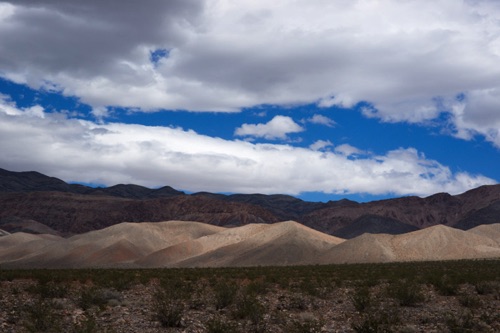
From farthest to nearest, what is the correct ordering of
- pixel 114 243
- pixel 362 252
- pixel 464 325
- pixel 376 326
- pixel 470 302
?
pixel 114 243 < pixel 362 252 < pixel 470 302 < pixel 464 325 < pixel 376 326

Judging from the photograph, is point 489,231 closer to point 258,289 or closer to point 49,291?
point 258,289

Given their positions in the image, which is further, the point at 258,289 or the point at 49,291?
the point at 258,289

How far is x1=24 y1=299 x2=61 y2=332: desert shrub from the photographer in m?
17.5

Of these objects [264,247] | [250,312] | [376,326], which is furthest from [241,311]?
[264,247]

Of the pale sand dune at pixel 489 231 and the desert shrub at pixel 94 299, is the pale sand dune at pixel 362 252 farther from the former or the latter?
the desert shrub at pixel 94 299

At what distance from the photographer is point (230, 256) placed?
12162 centimetres

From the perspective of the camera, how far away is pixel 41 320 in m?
18.0

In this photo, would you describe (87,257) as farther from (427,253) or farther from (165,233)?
(427,253)

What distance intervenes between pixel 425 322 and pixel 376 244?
324 feet

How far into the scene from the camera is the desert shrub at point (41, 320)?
687 inches

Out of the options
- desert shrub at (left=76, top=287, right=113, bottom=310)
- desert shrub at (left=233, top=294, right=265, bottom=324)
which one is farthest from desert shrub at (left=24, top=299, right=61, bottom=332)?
→ desert shrub at (left=233, top=294, right=265, bottom=324)

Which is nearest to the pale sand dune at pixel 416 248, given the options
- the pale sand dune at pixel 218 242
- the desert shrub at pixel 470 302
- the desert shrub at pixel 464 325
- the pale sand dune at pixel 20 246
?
the pale sand dune at pixel 218 242

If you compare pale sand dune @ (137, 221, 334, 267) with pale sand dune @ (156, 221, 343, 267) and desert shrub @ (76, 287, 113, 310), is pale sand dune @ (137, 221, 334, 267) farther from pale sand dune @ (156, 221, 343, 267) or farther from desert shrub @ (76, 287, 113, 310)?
desert shrub @ (76, 287, 113, 310)

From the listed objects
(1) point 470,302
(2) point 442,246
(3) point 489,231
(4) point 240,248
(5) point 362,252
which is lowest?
(1) point 470,302
